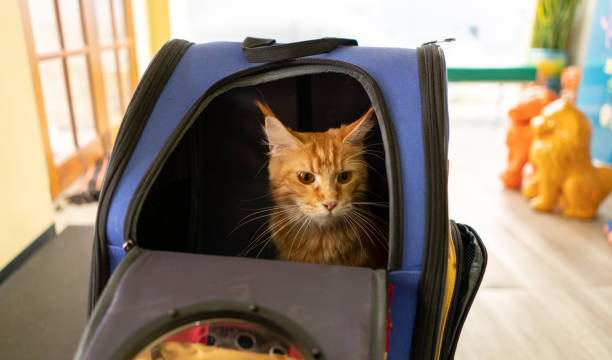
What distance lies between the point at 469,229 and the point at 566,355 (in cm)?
72

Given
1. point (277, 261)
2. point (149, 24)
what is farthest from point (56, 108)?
point (277, 261)

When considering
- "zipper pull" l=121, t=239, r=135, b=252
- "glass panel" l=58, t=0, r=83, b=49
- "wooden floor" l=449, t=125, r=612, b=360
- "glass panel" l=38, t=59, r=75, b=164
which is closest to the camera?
"zipper pull" l=121, t=239, r=135, b=252

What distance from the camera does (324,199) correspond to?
3.23ft

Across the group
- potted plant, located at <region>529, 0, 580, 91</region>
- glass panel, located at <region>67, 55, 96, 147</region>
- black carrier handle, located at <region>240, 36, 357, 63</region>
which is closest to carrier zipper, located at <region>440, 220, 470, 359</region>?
black carrier handle, located at <region>240, 36, 357, 63</region>

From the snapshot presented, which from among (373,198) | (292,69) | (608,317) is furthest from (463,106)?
(292,69)

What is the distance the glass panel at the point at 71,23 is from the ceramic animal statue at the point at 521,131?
7.97 ft

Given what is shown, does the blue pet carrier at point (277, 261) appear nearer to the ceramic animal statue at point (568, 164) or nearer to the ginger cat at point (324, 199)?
the ginger cat at point (324, 199)

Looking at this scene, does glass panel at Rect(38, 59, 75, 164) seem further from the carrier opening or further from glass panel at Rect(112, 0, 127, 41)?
the carrier opening

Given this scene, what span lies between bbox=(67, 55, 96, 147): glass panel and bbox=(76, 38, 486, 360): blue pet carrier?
5.60ft

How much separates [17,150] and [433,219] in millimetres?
1509

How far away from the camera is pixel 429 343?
0.75 m

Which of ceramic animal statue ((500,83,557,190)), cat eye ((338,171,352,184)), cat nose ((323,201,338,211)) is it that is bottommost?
ceramic animal statue ((500,83,557,190))

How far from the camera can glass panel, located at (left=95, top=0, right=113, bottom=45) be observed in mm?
2715

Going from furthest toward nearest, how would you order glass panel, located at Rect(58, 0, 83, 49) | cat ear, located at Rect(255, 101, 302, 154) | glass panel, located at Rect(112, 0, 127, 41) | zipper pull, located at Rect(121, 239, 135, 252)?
1. glass panel, located at Rect(112, 0, 127, 41)
2. glass panel, located at Rect(58, 0, 83, 49)
3. cat ear, located at Rect(255, 101, 302, 154)
4. zipper pull, located at Rect(121, 239, 135, 252)
